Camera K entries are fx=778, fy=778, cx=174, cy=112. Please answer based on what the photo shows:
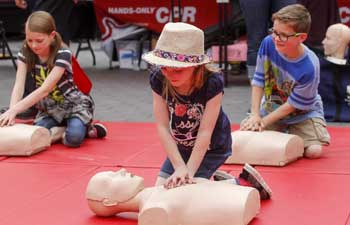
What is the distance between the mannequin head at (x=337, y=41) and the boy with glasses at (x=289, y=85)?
1.56 meters

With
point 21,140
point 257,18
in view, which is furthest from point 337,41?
point 21,140

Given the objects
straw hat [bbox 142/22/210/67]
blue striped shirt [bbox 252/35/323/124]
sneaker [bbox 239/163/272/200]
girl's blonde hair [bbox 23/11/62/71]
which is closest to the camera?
straw hat [bbox 142/22/210/67]

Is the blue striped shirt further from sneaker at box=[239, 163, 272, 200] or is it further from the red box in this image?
the red box

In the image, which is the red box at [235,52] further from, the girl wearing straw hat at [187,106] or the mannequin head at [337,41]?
the girl wearing straw hat at [187,106]

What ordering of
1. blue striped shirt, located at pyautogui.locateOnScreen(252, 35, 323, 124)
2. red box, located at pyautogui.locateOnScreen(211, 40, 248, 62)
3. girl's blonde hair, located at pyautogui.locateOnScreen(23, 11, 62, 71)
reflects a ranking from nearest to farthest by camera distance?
1. blue striped shirt, located at pyautogui.locateOnScreen(252, 35, 323, 124)
2. girl's blonde hair, located at pyautogui.locateOnScreen(23, 11, 62, 71)
3. red box, located at pyautogui.locateOnScreen(211, 40, 248, 62)

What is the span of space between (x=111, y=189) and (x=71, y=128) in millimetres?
1780

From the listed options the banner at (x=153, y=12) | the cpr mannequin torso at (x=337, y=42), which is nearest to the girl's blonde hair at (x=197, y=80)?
the cpr mannequin torso at (x=337, y=42)

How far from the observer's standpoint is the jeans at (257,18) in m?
6.26

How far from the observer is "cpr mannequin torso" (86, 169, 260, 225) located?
3.18 m

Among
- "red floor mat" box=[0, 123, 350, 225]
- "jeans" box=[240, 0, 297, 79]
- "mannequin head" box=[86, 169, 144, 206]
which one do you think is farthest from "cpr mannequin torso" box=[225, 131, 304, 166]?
"jeans" box=[240, 0, 297, 79]

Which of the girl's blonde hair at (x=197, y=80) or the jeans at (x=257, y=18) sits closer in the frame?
the girl's blonde hair at (x=197, y=80)

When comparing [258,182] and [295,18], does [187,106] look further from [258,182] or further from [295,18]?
[295,18]

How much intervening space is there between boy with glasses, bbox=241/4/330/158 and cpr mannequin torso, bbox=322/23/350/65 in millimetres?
1554

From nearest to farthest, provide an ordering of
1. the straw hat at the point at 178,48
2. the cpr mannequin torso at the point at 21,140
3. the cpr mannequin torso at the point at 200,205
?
1. the cpr mannequin torso at the point at 200,205
2. the straw hat at the point at 178,48
3. the cpr mannequin torso at the point at 21,140
